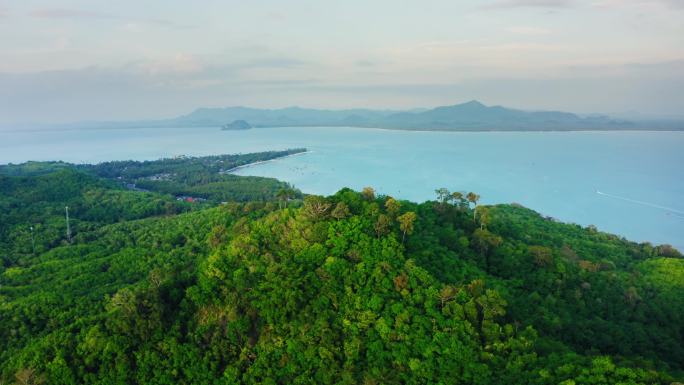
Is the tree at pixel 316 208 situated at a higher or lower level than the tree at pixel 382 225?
higher

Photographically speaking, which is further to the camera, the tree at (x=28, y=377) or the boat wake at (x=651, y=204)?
the boat wake at (x=651, y=204)

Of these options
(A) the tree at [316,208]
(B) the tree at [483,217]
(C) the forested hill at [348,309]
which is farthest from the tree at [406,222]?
(B) the tree at [483,217]

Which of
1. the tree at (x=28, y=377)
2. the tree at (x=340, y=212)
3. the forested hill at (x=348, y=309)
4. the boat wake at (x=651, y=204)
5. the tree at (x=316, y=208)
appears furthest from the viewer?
the boat wake at (x=651, y=204)

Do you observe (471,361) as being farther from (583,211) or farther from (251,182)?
(251,182)

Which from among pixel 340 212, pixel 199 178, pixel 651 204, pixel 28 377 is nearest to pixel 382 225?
pixel 340 212

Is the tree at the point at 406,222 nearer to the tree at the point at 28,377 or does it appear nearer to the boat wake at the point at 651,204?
the tree at the point at 28,377

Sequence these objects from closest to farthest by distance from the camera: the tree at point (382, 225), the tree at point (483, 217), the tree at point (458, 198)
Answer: the tree at point (382, 225), the tree at point (483, 217), the tree at point (458, 198)

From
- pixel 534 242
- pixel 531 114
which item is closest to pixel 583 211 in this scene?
pixel 534 242
